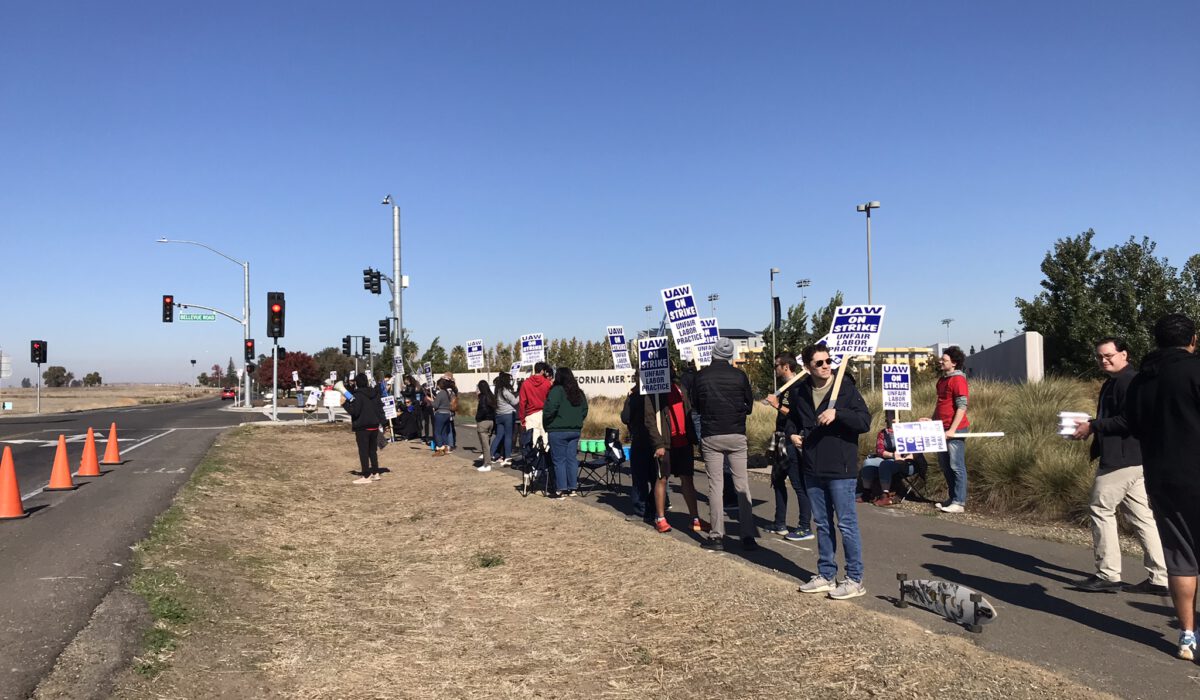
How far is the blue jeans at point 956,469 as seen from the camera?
10016 mm

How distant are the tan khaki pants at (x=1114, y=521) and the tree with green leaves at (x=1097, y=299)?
24.5 metres

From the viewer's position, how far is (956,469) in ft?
33.3

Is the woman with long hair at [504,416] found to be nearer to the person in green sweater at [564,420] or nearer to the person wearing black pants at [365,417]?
the person wearing black pants at [365,417]

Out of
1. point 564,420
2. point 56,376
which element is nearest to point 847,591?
point 564,420

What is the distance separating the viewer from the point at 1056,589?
661 centimetres

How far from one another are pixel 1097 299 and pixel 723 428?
2778 centimetres

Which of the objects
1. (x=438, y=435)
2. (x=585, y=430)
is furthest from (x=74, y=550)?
(x=585, y=430)

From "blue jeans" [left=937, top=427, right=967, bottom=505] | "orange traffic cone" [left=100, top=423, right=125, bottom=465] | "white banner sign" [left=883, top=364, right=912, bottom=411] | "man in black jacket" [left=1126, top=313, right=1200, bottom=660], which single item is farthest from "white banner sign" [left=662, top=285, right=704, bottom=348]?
"orange traffic cone" [left=100, top=423, right=125, bottom=465]

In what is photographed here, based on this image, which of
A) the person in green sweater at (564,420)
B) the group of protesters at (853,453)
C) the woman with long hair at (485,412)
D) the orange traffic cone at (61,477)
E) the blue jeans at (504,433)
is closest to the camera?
the group of protesters at (853,453)

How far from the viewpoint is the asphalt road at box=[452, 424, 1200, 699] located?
189 inches

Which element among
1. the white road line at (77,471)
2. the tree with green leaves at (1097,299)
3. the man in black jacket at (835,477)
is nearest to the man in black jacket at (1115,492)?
the man in black jacket at (835,477)

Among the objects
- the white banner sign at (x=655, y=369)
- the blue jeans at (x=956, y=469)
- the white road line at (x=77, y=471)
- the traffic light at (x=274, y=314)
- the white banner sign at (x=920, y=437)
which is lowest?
the white road line at (x=77, y=471)

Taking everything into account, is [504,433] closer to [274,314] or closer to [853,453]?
[853,453]

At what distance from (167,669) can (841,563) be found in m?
5.47
